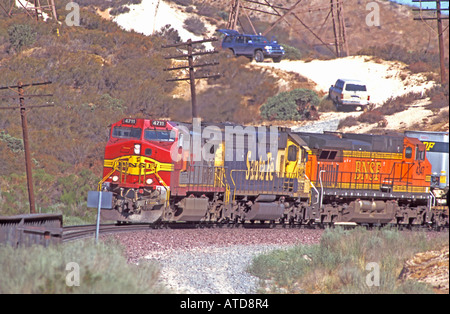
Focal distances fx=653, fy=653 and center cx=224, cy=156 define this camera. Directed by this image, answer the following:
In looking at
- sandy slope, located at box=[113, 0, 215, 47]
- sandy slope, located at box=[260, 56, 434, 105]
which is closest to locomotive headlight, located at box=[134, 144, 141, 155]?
sandy slope, located at box=[260, 56, 434, 105]

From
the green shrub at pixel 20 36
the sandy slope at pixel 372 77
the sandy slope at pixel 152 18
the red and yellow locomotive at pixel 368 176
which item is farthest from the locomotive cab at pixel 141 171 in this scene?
the sandy slope at pixel 152 18

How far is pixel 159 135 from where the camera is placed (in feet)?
72.2

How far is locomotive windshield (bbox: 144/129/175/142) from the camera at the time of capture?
A: 2191 cm

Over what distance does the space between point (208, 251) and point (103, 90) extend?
3532 centimetres

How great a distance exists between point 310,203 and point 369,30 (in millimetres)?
88312

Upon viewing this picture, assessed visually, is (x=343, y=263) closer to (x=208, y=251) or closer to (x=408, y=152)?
(x=208, y=251)

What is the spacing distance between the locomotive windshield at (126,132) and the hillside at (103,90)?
672 cm

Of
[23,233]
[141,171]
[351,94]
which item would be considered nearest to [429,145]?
[141,171]

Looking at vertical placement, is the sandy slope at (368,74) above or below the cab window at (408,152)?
above

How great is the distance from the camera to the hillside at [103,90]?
35094 millimetres

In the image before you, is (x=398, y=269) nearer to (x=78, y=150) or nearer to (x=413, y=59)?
(x=78, y=150)

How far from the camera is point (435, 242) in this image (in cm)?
1780
